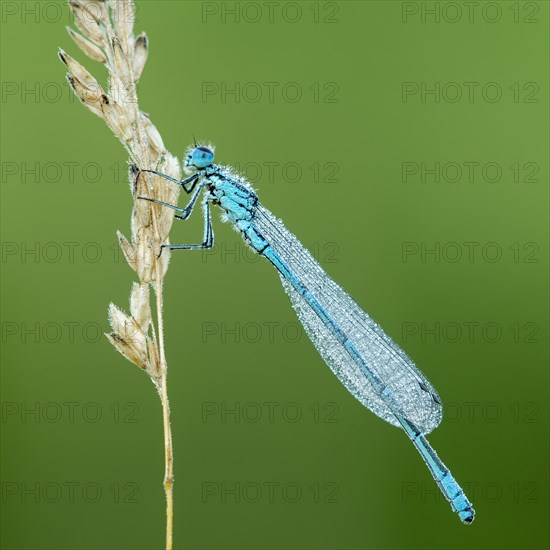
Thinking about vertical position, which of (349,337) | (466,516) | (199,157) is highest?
(199,157)

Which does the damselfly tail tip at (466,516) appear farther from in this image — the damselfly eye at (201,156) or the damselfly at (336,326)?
the damselfly eye at (201,156)

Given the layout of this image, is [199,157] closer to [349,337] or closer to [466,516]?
[349,337]

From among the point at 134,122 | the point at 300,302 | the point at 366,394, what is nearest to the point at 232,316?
the point at 300,302

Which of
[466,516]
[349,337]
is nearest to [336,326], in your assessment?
[349,337]

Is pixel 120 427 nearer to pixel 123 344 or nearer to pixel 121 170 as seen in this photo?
pixel 121 170

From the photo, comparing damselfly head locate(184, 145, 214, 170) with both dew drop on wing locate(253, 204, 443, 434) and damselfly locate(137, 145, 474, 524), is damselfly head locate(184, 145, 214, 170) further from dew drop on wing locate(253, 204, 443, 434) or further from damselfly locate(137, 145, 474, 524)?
dew drop on wing locate(253, 204, 443, 434)

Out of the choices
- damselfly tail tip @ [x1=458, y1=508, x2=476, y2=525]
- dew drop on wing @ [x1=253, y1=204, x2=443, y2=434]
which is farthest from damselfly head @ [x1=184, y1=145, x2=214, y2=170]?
damselfly tail tip @ [x1=458, y1=508, x2=476, y2=525]
